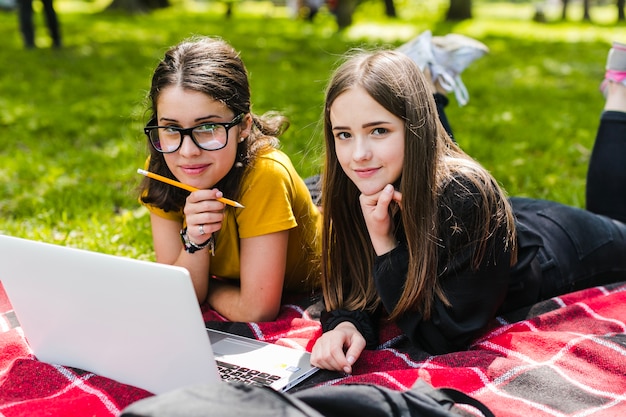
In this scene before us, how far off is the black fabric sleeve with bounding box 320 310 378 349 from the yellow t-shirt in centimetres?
30

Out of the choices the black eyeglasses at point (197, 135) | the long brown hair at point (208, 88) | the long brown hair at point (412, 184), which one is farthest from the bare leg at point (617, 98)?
the black eyeglasses at point (197, 135)

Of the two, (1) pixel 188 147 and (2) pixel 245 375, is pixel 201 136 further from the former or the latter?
(2) pixel 245 375

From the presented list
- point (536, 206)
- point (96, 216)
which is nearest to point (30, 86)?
point (96, 216)

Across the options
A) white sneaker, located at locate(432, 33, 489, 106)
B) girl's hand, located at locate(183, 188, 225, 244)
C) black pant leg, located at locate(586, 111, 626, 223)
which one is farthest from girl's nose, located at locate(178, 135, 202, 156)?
black pant leg, located at locate(586, 111, 626, 223)

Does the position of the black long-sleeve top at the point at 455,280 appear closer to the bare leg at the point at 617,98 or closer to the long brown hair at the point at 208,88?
the long brown hair at the point at 208,88

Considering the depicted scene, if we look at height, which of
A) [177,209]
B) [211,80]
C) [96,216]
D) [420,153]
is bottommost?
[96,216]

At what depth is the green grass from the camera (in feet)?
12.9

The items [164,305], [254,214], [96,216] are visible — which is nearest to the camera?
[164,305]

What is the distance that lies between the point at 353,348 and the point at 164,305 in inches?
28.5

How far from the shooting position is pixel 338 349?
212 cm

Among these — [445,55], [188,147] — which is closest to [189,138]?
[188,147]

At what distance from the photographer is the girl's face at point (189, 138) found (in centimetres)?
228

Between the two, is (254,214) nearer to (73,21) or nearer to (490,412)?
(490,412)

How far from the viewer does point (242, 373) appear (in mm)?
2059
